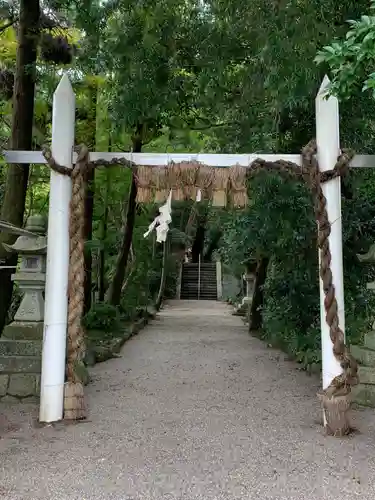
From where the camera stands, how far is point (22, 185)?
6180 millimetres

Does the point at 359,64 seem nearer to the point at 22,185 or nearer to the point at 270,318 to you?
the point at 22,185

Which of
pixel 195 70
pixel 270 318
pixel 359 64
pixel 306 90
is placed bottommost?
pixel 270 318

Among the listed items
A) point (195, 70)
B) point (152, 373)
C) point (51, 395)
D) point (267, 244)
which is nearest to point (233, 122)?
point (195, 70)

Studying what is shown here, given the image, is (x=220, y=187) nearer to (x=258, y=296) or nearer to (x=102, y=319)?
(x=102, y=319)

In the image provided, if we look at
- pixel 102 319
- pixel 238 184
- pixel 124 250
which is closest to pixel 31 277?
pixel 238 184

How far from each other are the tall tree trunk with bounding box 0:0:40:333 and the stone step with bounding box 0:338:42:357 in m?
1.38

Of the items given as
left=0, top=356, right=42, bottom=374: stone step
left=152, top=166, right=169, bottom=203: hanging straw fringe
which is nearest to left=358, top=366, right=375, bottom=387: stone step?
left=152, top=166, right=169, bottom=203: hanging straw fringe

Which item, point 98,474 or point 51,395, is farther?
point 51,395

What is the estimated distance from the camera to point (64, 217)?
412 centimetres

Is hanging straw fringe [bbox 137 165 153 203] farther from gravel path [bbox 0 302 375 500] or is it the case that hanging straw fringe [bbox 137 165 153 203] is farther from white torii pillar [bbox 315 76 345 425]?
gravel path [bbox 0 302 375 500]

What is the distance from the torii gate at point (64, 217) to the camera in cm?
400

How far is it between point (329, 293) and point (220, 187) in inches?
50.0

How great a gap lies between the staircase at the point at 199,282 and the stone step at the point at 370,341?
19.1m

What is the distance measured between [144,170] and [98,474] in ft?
7.83
